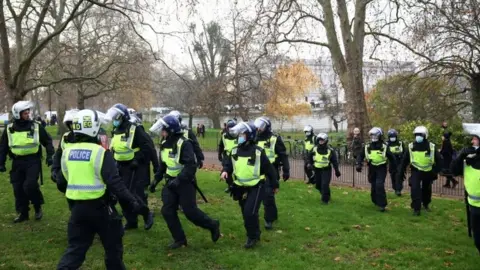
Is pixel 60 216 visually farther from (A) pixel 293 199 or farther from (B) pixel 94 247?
(A) pixel 293 199

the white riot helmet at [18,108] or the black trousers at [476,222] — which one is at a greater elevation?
the white riot helmet at [18,108]

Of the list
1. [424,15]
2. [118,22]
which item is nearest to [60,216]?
[118,22]

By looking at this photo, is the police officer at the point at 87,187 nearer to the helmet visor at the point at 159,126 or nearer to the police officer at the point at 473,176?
the helmet visor at the point at 159,126

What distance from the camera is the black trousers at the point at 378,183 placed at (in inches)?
397

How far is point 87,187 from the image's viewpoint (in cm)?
470

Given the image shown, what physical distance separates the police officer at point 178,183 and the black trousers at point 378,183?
180 inches

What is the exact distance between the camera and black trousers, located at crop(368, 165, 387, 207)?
10.1 meters

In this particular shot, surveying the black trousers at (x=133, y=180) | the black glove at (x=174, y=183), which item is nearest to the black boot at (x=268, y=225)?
the black trousers at (x=133, y=180)

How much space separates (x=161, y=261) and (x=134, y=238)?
3.80 ft

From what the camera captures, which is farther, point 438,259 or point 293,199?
point 293,199

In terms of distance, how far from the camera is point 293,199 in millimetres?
11234

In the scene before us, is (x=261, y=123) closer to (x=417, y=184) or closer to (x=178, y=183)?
(x=178, y=183)

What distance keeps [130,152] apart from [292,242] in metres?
3.04

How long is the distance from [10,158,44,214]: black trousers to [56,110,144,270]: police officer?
3393 millimetres
